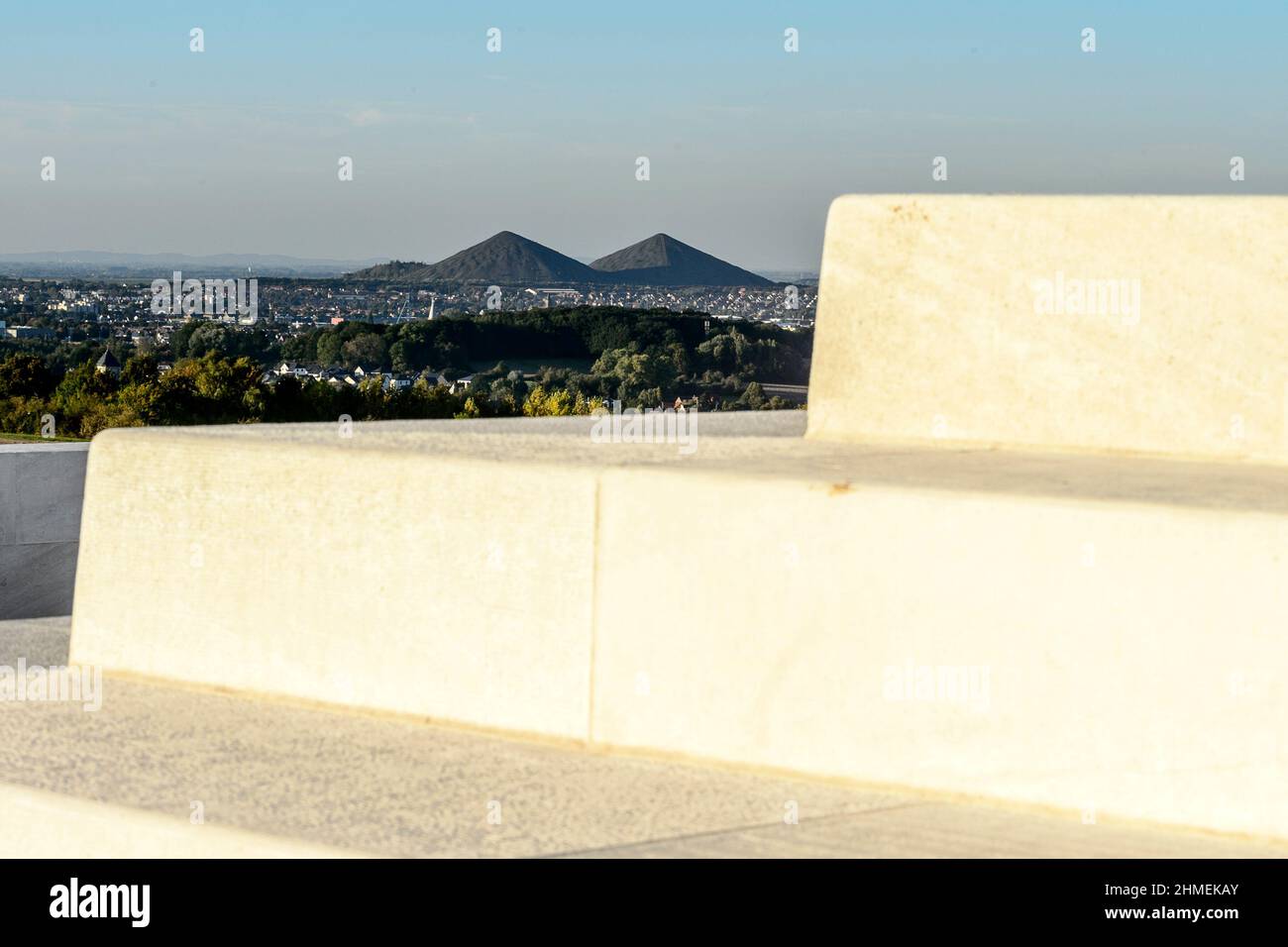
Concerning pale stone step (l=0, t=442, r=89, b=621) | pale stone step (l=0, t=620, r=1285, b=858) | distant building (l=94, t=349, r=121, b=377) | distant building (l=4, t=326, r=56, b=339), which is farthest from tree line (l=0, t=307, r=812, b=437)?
pale stone step (l=0, t=620, r=1285, b=858)

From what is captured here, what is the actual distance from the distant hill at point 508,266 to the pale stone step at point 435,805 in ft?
180

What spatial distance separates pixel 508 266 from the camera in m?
63.8

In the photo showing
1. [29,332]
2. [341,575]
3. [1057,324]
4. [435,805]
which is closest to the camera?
[435,805]

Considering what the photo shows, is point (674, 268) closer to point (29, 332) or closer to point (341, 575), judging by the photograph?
point (29, 332)

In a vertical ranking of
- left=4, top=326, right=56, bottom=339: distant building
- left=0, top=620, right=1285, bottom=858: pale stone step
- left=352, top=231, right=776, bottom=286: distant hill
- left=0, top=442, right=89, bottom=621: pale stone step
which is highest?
left=352, top=231, right=776, bottom=286: distant hill

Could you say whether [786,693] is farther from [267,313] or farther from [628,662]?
[267,313]

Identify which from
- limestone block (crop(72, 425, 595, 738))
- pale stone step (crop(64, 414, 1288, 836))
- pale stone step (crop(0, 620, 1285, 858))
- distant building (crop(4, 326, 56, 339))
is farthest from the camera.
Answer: distant building (crop(4, 326, 56, 339))

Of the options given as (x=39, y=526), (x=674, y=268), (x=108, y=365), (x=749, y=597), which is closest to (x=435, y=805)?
(x=749, y=597)

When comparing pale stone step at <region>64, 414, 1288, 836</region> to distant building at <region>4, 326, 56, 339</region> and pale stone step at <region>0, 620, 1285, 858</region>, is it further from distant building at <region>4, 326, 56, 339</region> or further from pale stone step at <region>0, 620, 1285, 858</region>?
distant building at <region>4, 326, 56, 339</region>

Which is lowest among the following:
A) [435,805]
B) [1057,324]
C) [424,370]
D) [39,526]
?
[435,805]

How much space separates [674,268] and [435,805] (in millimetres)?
48807

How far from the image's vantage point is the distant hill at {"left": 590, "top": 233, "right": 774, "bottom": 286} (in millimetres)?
52812

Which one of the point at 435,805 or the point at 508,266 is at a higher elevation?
the point at 508,266

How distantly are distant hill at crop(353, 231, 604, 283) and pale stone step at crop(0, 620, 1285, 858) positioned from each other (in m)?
54.8
